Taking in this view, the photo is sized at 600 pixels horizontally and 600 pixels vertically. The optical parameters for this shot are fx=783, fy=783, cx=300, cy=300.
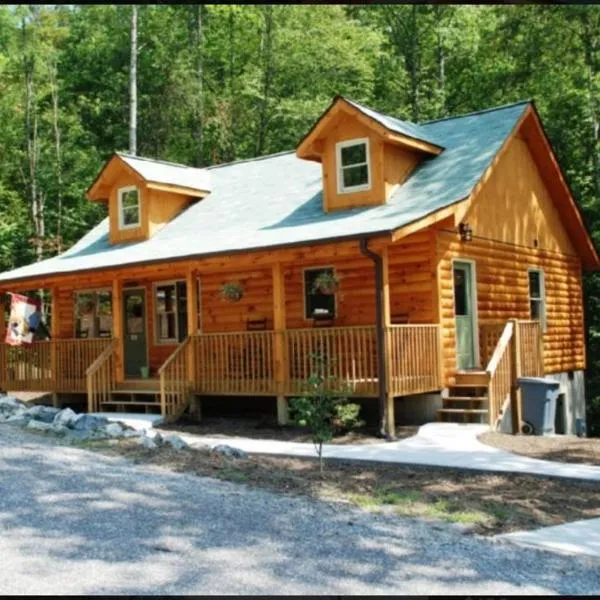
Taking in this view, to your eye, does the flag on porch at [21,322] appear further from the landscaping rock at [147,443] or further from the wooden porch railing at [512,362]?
the wooden porch railing at [512,362]

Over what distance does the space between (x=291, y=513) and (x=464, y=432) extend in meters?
6.33

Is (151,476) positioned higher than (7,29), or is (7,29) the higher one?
(7,29)

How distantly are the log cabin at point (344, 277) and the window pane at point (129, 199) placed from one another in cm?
6

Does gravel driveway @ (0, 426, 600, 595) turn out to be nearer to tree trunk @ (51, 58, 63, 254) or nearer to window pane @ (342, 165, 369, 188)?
window pane @ (342, 165, 369, 188)

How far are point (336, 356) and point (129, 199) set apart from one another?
8588 millimetres

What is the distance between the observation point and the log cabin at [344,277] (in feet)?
44.6

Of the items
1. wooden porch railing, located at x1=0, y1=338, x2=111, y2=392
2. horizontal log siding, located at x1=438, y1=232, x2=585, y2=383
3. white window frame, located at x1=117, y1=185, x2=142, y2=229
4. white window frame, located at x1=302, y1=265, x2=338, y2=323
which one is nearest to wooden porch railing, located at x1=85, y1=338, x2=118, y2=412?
wooden porch railing, located at x1=0, y1=338, x2=111, y2=392

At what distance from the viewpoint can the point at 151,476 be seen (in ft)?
26.0

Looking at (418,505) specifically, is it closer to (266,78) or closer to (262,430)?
(262,430)

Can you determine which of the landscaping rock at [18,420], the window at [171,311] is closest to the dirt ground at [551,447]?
the landscaping rock at [18,420]

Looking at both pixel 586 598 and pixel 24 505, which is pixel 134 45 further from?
pixel 586 598

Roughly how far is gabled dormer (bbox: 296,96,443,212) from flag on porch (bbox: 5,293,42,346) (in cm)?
744

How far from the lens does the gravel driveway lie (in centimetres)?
463

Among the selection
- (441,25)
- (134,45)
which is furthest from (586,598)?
(441,25)
